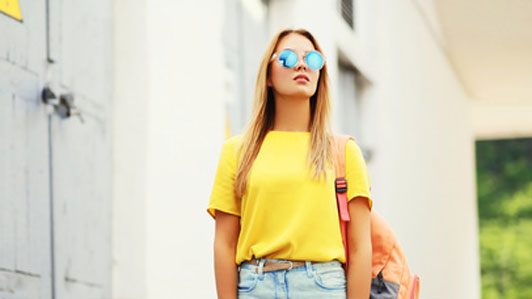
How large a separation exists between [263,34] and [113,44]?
251 cm

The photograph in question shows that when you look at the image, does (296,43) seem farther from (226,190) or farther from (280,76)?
(226,190)

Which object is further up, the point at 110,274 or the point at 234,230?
the point at 234,230

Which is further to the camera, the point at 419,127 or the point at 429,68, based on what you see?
the point at 429,68

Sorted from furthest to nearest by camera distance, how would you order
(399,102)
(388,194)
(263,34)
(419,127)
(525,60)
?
(525,60)
(419,127)
(399,102)
(388,194)
(263,34)

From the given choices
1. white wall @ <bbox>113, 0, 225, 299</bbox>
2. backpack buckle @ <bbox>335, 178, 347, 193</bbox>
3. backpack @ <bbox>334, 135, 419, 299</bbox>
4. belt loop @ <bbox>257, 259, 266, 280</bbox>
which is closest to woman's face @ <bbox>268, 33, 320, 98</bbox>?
backpack @ <bbox>334, 135, 419, 299</bbox>

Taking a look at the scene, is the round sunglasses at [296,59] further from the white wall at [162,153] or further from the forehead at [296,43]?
the white wall at [162,153]

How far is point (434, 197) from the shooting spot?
42.3ft

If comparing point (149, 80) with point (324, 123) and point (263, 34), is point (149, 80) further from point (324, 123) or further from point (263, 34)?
point (263, 34)

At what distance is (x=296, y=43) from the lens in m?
2.89

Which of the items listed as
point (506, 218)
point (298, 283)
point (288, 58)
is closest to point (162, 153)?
point (288, 58)

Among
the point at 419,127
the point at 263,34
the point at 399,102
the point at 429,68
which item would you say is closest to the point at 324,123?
the point at 263,34

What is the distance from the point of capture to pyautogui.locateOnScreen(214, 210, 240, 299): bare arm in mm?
2701

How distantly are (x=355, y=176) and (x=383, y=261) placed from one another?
0.30 metres

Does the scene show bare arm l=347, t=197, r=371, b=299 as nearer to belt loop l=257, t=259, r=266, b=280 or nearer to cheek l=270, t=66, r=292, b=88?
belt loop l=257, t=259, r=266, b=280
